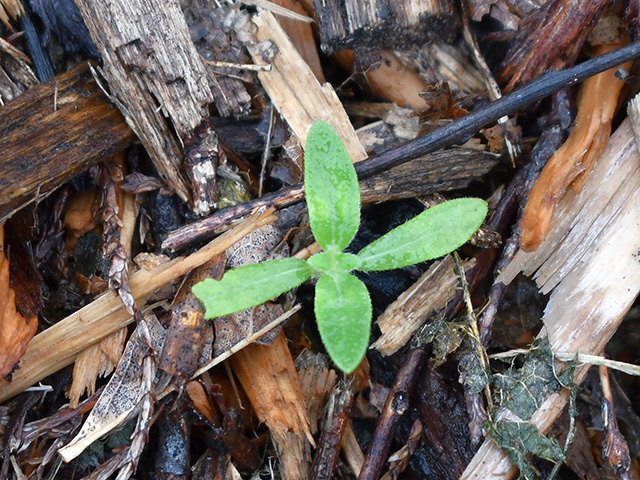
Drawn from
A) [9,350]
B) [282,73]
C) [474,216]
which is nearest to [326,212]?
[474,216]

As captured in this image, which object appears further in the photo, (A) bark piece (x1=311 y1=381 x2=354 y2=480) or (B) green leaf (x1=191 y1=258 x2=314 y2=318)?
(A) bark piece (x1=311 y1=381 x2=354 y2=480)

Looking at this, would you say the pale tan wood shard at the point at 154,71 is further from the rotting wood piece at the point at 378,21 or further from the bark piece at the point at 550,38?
the bark piece at the point at 550,38

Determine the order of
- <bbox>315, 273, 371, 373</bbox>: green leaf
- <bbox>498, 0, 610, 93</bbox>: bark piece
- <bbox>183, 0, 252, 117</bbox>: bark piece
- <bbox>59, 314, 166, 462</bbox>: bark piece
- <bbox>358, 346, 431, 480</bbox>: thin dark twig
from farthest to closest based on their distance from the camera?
1. <bbox>183, 0, 252, 117</bbox>: bark piece
2. <bbox>498, 0, 610, 93</bbox>: bark piece
3. <bbox>358, 346, 431, 480</bbox>: thin dark twig
4. <bbox>59, 314, 166, 462</bbox>: bark piece
5. <bbox>315, 273, 371, 373</bbox>: green leaf

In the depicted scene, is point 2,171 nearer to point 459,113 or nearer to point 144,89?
point 144,89

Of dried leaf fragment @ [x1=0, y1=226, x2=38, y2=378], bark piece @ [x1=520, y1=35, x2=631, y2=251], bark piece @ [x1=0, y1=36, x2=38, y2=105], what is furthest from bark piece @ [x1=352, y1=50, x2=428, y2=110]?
dried leaf fragment @ [x1=0, y1=226, x2=38, y2=378]

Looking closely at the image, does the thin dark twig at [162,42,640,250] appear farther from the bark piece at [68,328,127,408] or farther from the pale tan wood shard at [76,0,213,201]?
the bark piece at [68,328,127,408]

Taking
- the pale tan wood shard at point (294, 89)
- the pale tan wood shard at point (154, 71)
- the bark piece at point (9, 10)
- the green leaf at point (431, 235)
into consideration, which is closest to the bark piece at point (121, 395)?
the pale tan wood shard at point (154, 71)

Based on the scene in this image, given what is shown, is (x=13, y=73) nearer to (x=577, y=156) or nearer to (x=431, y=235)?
(x=431, y=235)
